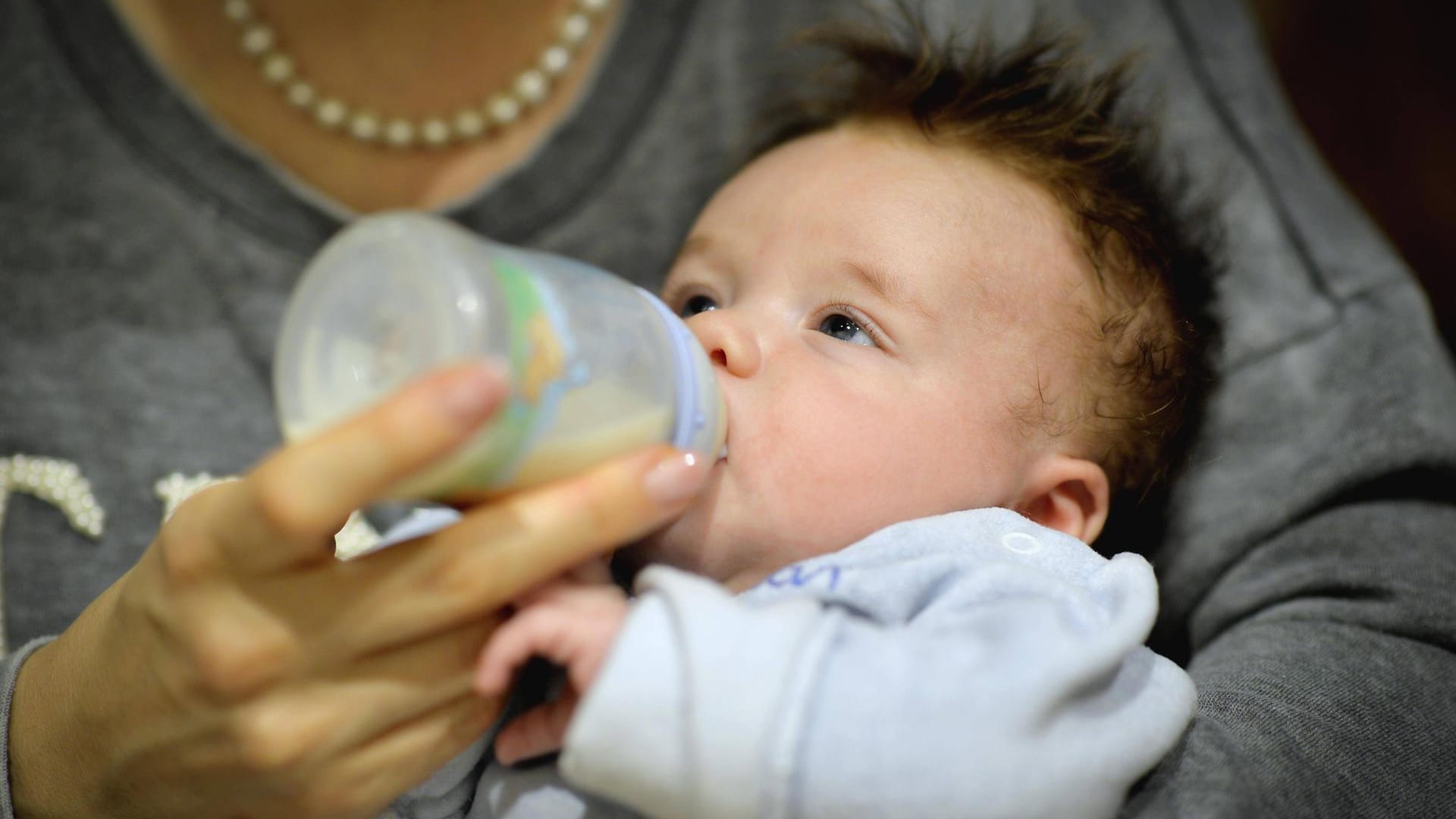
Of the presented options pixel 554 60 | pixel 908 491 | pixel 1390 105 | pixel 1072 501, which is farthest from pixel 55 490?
pixel 1390 105

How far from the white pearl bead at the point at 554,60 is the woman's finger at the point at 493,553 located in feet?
2.87

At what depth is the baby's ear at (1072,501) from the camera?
3.52ft

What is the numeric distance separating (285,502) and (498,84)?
936 mm

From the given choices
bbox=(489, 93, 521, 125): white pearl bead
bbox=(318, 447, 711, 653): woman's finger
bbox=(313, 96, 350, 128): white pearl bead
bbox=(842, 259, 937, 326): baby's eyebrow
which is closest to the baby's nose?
bbox=(842, 259, 937, 326): baby's eyebrow

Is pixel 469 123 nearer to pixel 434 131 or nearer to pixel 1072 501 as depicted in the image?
pixel 434 131

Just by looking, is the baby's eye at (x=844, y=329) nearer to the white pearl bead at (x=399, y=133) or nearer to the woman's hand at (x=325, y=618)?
the woman's hand at (x=325, y=618)

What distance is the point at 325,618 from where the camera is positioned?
70 centimetres

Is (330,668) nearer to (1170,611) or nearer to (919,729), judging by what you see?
(919,729)

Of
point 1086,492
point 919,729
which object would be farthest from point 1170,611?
point 919,729

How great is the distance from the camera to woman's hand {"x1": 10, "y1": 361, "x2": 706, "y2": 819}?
0.62 meters

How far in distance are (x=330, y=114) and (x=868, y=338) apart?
813 mm

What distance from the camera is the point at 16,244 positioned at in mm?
1244

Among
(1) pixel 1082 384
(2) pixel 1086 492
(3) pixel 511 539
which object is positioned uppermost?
(3) pixel 511 539

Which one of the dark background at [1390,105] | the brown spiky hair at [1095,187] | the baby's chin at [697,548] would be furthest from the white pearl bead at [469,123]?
the dark background at [1390,105]
